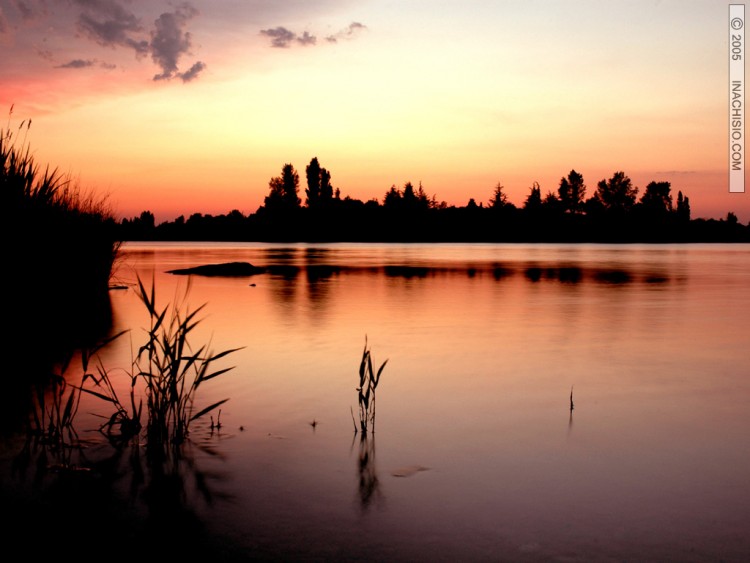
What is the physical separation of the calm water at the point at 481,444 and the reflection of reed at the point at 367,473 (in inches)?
0.8

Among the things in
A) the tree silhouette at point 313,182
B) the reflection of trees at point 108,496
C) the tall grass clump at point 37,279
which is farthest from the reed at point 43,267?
the tree silhouette at point 313,182

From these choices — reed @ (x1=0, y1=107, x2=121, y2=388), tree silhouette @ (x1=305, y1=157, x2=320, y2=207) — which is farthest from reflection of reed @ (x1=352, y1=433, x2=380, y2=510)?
tree silhouette @ (x1=305, y1=157, x2=320, y2=207)

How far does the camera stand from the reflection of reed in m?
5.99

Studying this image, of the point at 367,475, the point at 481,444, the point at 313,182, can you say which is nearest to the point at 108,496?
the point at 367,475

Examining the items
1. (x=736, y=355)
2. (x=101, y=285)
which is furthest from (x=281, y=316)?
(x=736, y=355)

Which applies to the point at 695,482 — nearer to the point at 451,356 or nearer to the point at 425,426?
the point at 425,426

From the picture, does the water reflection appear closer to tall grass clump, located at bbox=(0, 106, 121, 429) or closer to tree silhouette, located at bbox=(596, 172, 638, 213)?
tall grass clump, located at bbox=(0, 106, 121, 429)

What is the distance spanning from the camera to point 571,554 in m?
4.89

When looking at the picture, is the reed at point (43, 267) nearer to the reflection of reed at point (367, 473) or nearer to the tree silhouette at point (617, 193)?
the reflection of reed at point (367, 473)

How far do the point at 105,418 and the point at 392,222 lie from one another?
188 m

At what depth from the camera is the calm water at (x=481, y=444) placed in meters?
5.23

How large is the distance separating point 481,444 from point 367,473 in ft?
5.28

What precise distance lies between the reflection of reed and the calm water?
0.07 ft

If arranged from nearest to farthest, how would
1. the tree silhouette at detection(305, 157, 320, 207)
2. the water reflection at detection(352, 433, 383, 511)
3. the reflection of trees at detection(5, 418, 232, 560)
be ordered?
Answer: the reflection of trees at detection(5, 418, 232, 560) → the water reflection at detection(352, 433, 383, 511) → the tree silhouette at detection(305, 157, 320, 207)
